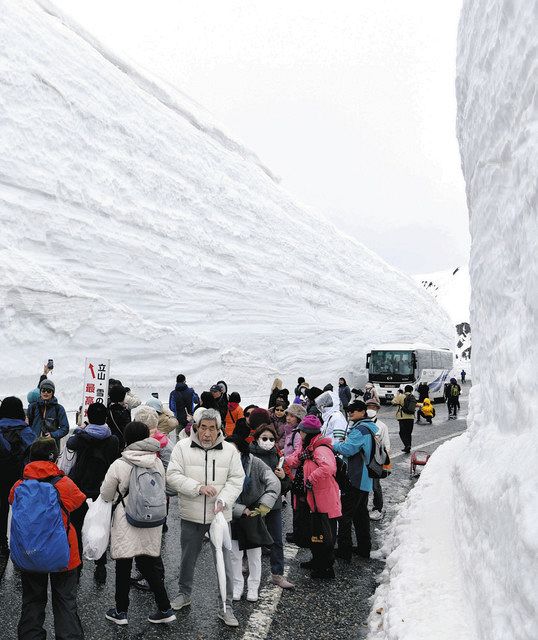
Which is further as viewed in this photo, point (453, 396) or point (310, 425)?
point (453, 396)

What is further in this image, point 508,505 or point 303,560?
point 303,560

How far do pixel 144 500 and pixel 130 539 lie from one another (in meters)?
0.31

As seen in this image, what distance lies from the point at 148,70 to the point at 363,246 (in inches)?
689

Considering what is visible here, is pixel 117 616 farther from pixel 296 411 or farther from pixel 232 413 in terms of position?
pixel 232 413

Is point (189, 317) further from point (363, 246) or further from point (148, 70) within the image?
point (148, 70)

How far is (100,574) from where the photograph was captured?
5270 millimetres

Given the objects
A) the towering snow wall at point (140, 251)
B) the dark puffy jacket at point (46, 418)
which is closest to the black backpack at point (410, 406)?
the dark puffy jacket at point (46, 418)

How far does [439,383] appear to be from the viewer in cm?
2925

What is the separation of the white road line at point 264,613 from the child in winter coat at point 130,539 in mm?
611

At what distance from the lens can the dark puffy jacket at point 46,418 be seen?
281 inches

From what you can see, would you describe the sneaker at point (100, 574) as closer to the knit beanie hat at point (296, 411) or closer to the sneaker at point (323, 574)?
the sneaker at point (323, 574)

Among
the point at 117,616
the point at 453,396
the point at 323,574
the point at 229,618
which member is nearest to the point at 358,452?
the point at 323,574

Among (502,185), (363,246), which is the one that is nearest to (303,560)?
(502,185)

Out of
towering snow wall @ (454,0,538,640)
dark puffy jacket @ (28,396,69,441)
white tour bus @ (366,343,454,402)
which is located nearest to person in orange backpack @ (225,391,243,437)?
dark puffy jacket @ (28,396,69,441)
